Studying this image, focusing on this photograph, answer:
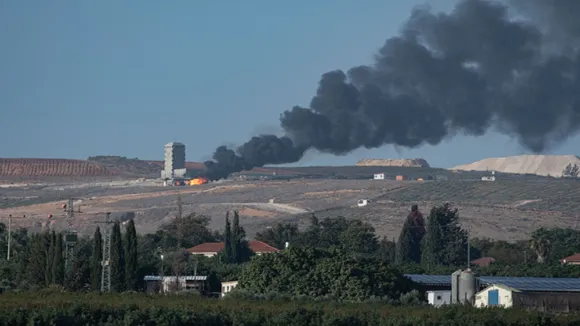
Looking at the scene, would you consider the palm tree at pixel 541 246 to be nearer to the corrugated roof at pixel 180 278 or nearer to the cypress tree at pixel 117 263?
the corrugated roof at pixel 180 278

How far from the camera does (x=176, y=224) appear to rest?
488 ft

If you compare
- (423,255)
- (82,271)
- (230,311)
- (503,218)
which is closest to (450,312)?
(230,311)

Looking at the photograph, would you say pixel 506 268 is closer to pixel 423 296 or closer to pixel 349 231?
pixel 423 296

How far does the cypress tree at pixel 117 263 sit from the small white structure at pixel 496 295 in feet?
72.6

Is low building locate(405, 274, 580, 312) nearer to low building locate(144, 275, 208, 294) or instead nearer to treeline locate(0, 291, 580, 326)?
treeline locate(0, 291, 580, 326)

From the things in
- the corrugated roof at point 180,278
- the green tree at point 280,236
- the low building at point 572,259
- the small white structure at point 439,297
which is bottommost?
the small white structure at point 439,297

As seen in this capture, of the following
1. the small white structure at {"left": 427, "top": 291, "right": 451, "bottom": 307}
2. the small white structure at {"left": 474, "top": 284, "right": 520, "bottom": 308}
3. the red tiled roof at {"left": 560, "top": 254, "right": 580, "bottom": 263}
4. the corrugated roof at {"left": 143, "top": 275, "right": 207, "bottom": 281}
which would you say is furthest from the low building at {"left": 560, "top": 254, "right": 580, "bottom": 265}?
the small white structure at {"left": 474, "top": 284, "right": 520, "bottom": 308}

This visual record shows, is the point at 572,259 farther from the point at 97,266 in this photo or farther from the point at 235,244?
the point at 97,266

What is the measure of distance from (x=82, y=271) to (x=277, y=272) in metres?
13.7

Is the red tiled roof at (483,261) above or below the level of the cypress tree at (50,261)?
below

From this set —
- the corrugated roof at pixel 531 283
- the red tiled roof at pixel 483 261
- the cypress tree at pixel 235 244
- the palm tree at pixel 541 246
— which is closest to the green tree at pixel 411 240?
the red tiled roof at pixel 483 261

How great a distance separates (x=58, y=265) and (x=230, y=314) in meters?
29.6

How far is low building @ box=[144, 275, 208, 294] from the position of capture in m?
85.8

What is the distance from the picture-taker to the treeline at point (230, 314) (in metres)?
54.4
